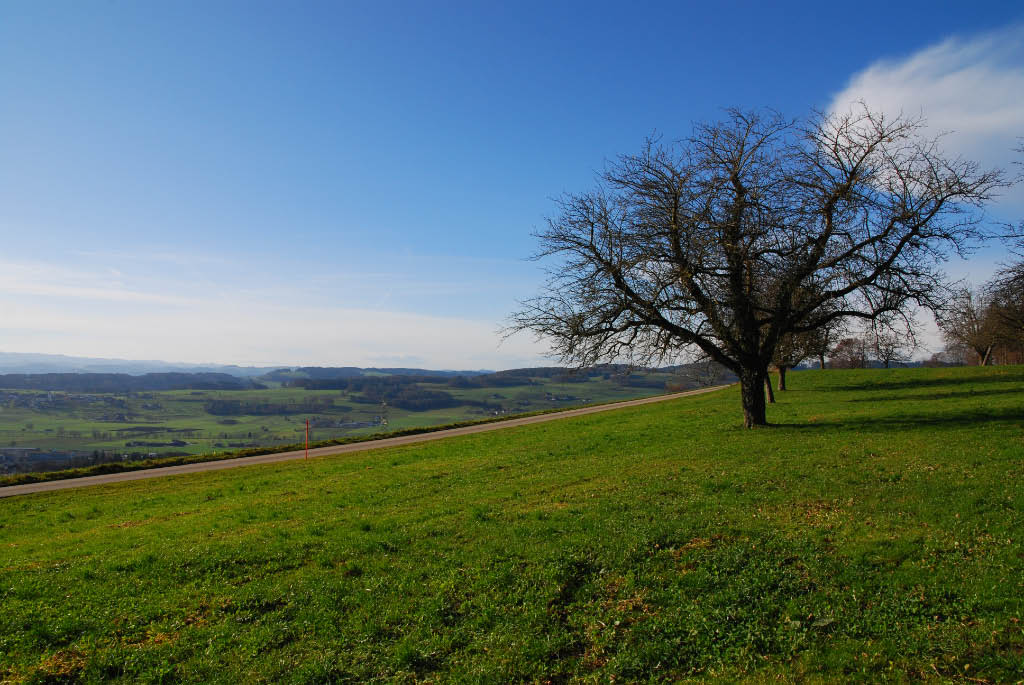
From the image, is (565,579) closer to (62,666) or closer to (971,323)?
(62,666)

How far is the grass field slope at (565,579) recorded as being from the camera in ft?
21.0

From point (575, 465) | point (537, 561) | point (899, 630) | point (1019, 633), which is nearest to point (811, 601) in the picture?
point (899, 630)

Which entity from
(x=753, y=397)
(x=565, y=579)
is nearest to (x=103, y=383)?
(x=753, y=397)

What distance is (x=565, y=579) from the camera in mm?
8352

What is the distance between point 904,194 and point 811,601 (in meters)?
18.4

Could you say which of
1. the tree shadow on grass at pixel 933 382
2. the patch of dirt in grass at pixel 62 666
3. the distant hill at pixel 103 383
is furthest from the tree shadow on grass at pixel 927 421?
the distant hill at pixel 103 383

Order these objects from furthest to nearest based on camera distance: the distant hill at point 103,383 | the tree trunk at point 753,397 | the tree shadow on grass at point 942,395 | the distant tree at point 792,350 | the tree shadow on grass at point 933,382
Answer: the distant hill at point 103,383, the tree shadow on grass at point 933,382, the distant tree at point 792,350, the tree shadow on grass at point 942,395, the tree trunk at point 753,397

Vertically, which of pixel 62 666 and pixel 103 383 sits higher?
pixel 103 383

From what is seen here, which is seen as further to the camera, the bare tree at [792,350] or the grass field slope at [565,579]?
the bare tree at [792,350]

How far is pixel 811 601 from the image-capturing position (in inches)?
286

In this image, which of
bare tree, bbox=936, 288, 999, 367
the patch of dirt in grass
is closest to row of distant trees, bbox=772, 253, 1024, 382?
bare tree, bbox=936, 288, 999, 367

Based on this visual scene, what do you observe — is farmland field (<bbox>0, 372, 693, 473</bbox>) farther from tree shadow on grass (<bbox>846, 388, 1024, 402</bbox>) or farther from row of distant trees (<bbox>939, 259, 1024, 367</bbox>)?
tree shadow on grass (<bbox>846, 388, 1024, 402</bbox>)

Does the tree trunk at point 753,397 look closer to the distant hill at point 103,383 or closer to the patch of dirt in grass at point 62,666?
the patch of dirt in grass at point 62,666

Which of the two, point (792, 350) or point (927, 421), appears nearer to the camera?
point (927, 421)
